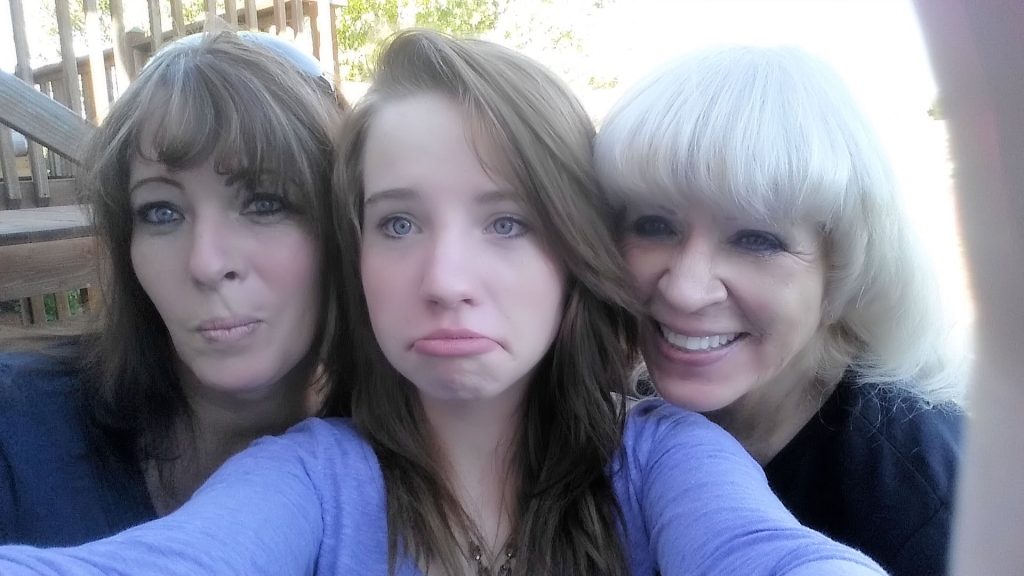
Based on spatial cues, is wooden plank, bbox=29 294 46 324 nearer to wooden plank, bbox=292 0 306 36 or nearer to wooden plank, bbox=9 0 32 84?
wooden plank, bbox=9 0 32 84

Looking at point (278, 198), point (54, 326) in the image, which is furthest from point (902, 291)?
point (54, 326)

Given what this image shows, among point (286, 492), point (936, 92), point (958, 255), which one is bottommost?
point (286, 492)

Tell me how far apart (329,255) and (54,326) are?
2.72ft

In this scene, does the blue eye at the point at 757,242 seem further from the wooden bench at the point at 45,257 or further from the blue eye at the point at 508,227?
the wooden bench at the point at 45,257

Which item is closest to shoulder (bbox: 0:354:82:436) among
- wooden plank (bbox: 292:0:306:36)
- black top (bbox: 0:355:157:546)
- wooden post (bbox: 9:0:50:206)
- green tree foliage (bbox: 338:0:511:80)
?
black top (bbox: 0:355:157:546)

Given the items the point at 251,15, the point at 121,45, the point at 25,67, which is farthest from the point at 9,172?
the point at 251,15

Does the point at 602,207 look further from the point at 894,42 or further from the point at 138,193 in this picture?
the point at 138,193

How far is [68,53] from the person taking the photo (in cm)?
304

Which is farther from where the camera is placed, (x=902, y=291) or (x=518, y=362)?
A: (x=902, y=291)

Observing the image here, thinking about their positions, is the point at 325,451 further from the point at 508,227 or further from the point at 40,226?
the point at 40,226

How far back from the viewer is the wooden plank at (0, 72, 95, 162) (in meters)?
2.23

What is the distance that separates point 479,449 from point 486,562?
175 millimetres

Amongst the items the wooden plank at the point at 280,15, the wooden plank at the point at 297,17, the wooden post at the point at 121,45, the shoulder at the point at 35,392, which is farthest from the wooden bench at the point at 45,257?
the wooden plank at the point at 297,17

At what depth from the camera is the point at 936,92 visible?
0.53m
